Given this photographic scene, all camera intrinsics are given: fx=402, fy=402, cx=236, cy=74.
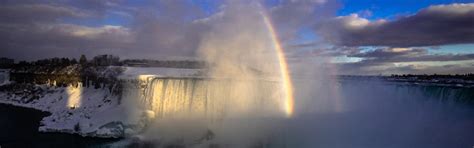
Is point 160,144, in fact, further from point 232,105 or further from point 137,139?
point 232,105

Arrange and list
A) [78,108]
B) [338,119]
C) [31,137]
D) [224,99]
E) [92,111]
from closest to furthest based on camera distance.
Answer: [31,137] < [338,119] < [224,99] < [92,111] < [78,108]

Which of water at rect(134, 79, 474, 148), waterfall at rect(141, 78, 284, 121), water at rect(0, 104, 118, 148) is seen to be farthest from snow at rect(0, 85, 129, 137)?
waterfall at rect(141, 78, 284, 121)

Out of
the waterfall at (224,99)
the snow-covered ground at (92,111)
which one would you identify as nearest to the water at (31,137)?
the snow-covered ground at (92,111)

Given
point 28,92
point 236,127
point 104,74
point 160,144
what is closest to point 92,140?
point 160,144

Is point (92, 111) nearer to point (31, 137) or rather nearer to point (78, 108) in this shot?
point (78, 108)

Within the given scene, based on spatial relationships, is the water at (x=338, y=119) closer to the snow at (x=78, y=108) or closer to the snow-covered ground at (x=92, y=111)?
the snow-covered ground at (x=92, y=111)

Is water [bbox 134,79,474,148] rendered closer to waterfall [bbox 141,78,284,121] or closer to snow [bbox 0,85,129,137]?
waterfall [bbox 141,78,284,121]

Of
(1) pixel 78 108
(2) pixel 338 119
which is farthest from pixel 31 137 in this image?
(2) pixel 338 119
